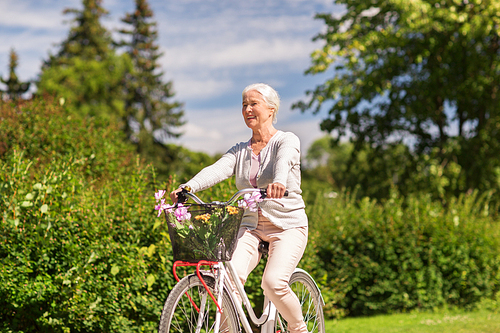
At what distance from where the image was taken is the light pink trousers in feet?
10.4

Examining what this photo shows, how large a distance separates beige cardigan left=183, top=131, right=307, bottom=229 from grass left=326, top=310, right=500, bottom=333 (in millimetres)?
3296

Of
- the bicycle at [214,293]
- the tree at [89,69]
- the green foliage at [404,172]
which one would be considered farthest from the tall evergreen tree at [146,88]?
the bicycle at [214,293]

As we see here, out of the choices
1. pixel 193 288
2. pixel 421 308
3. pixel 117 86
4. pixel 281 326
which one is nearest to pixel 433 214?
pixel 421 308

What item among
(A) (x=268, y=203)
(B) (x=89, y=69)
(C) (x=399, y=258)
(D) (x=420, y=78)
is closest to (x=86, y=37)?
(B) (x=89, y=69)

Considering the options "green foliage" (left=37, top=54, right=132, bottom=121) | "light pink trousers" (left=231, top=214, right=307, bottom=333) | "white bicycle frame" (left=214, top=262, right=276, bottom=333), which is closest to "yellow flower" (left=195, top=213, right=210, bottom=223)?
"white bicycle frame" (left=214, top=262, right=276, bottom=333)

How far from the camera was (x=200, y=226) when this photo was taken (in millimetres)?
2766

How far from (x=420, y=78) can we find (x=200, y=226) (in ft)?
40.4

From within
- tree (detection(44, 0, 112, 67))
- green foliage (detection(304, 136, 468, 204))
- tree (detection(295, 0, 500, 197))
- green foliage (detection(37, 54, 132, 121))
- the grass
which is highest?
tree (detection(44, 0, 112, 67))

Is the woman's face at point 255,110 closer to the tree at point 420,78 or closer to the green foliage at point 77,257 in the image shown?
the green foliage at point 77,257

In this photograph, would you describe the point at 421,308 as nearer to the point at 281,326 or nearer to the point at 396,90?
the point at 281,326

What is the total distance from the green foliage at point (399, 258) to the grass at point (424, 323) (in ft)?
0.89

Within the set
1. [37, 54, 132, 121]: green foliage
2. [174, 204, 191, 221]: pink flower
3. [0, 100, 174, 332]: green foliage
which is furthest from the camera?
[37, 54, 132, 121]: green foliage

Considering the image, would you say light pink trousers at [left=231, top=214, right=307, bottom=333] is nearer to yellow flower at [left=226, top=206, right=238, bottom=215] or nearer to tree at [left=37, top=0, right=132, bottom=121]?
yellow flower at [left=226, top=206, right=238, bottom=215]

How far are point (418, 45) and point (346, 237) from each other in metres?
7.51
